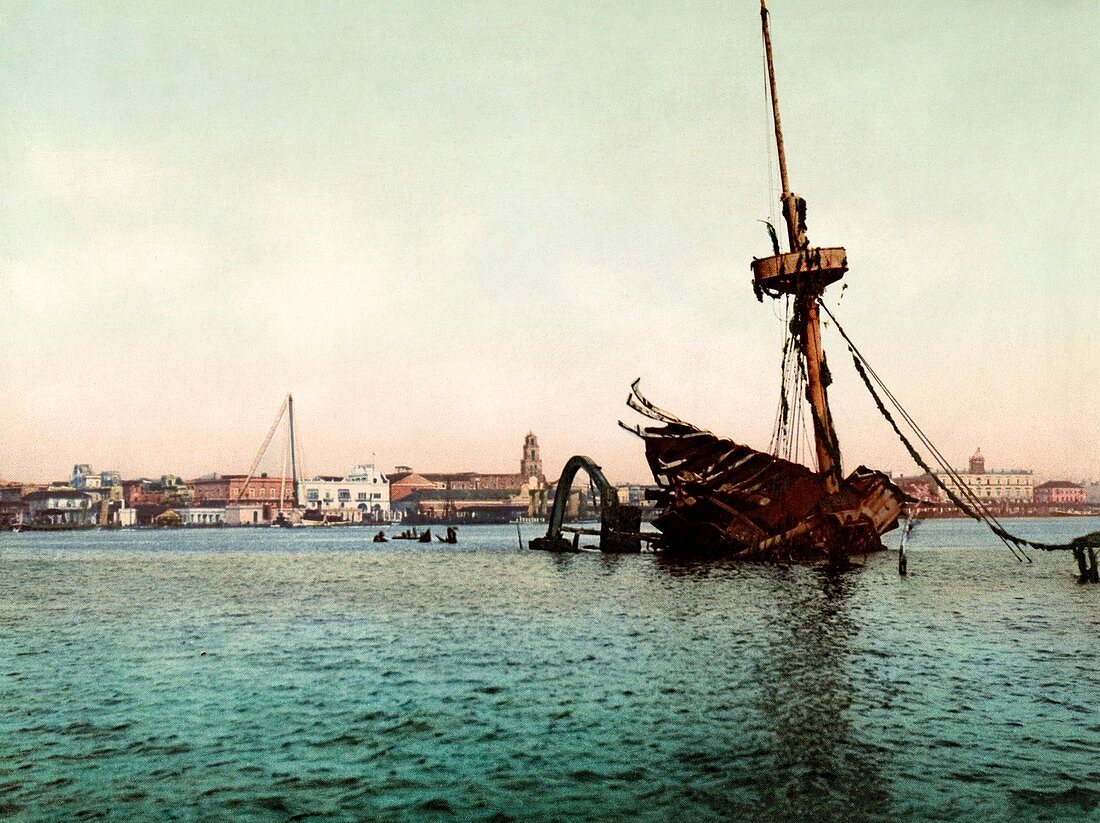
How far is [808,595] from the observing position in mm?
29688

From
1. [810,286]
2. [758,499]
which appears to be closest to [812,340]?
[810,286]

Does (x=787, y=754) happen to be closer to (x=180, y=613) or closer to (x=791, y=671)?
(x=791, y=671)

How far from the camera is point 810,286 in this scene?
49875mm

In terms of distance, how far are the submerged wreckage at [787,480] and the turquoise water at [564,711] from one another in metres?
13.5

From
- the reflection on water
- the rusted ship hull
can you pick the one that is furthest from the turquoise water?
the rusted ship hull

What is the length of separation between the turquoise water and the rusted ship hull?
13.5 m

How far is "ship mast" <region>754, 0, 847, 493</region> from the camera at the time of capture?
48.0m

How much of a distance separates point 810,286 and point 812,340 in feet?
10.2

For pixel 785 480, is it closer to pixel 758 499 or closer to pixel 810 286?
pixel 758 499

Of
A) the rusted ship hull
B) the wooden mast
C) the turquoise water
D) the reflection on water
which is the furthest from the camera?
the wooden mast

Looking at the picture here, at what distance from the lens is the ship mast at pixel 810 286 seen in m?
48.0

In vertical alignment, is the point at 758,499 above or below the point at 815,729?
above

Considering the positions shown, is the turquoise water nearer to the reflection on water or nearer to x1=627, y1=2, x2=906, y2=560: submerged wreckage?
the reflection on water

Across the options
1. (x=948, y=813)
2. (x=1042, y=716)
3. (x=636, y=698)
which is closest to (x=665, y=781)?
(x=948, y=813)
